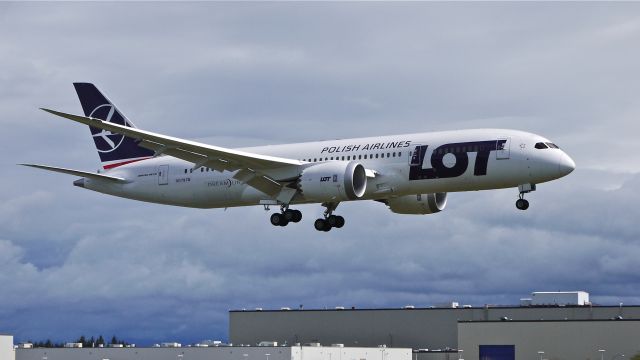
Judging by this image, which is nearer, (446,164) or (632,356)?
(446,164)

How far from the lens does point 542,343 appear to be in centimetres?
10256

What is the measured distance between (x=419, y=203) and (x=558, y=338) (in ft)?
96.2

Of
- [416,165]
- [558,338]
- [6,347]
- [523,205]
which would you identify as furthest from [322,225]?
[558,338]

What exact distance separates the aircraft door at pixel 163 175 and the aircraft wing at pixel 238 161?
4.46 metres

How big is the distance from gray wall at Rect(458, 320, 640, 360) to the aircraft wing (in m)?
35.9

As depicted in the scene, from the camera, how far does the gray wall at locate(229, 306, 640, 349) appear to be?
114m

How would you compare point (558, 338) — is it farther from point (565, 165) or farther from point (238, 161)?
point (238, 161)

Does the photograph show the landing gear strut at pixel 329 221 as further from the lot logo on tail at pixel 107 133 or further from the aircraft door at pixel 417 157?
the lot logo on tail at pixel 107 133

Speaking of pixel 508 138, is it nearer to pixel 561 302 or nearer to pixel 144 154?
pixel 144 154

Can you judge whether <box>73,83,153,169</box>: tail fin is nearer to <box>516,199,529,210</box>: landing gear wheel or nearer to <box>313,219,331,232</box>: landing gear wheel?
<box>313,219,331,232</box>: landing gear wheel

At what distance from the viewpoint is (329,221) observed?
77.7 m

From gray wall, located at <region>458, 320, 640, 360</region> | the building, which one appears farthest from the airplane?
gray wall, located at <region>458, 320, 640, 360</region>

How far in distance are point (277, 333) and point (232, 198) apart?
46433mm

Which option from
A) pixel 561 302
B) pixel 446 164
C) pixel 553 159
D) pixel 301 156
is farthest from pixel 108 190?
pixel 561 302
